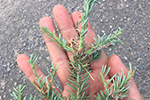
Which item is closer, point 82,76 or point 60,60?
point 82,76

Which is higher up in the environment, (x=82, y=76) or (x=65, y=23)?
(x=65, y=23)

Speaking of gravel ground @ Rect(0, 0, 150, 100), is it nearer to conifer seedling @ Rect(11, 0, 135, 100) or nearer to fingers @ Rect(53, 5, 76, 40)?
fingers @ Rect(53, 5, 76, 40)

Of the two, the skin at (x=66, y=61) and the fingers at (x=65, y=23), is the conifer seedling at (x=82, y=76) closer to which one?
the skin at (x=66, y=61)

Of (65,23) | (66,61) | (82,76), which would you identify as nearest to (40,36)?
(65,23)

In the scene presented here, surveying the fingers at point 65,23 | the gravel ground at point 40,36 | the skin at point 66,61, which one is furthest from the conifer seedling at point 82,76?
the gravel ground at point 40,36

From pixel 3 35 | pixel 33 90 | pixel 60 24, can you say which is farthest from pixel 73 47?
pixel 3 35

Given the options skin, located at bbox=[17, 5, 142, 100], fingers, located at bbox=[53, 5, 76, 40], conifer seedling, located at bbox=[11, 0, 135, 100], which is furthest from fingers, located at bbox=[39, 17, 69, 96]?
conifer seedling, located at bbox=[11, 0, 135, 100]

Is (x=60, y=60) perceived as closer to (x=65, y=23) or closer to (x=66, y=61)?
(x=66, y=61)

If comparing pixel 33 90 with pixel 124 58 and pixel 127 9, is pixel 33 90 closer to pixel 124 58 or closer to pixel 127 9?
pixel 124 58
